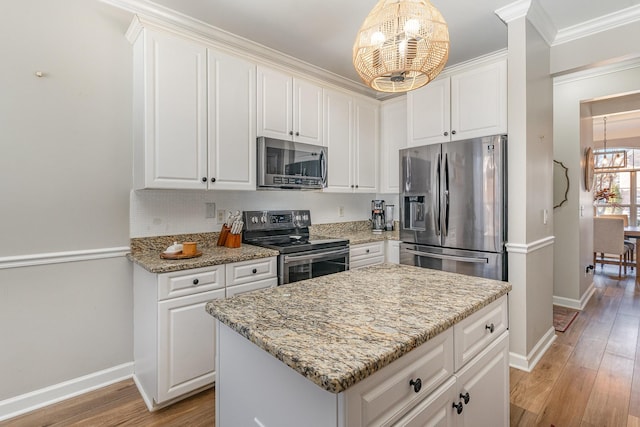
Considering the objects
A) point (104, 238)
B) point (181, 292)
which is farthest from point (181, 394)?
point (104, 238)

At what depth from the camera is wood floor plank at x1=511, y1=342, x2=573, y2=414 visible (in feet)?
6.66

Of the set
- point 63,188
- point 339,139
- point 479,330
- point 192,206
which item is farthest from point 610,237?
point 63,188

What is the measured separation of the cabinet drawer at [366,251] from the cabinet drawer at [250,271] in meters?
0.90

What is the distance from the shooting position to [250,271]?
2316 mm

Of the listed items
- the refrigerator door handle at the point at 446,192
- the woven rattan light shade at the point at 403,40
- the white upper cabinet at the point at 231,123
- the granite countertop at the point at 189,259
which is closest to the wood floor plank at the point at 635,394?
the refrigerator door handle at the point at 446,192

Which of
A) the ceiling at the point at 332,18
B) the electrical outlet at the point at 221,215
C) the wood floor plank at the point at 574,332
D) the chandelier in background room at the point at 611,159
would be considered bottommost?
the wood floor plank at the point at 574,332

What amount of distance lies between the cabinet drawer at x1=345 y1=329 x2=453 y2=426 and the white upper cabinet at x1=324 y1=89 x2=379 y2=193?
2287 mm

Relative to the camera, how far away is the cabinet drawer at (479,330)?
1164mm

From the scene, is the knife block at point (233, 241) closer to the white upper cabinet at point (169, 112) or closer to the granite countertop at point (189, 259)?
the granite countertop at point (189, 259)

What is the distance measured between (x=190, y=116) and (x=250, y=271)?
1.19 m

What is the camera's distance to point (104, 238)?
2.24m

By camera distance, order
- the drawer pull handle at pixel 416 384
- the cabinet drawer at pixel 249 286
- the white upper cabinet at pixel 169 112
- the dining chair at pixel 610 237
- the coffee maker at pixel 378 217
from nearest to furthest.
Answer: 1. the drawer pull handle at pixel 416 384
2. the white upper cabinet at pixel 169 112
3. the cabinet drawer at pixel 249 286
4. the coffee maker at pixel 378 217
5. the dining chair at pixel 610 237

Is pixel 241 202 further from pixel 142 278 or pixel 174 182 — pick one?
pixel 142 278

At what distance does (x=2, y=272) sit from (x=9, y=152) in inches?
28.1
